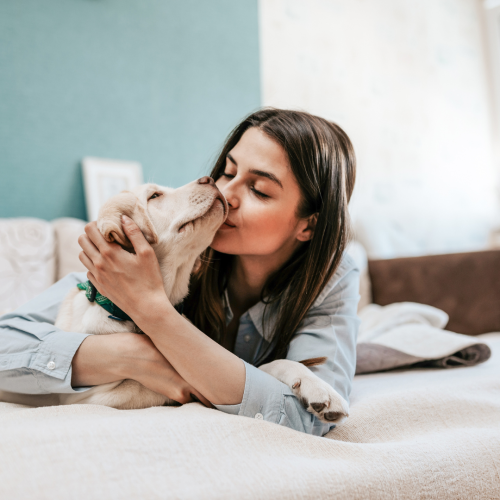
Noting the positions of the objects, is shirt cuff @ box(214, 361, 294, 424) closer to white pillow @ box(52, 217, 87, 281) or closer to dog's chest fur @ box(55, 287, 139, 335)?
dog's chest fur @ box(55, 287, 139, 335)

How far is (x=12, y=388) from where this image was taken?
1.01 meters

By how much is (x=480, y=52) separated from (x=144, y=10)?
156 inches

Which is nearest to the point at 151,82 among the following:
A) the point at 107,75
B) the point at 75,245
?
the point at 107,75

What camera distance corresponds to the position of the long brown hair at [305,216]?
1.18 meters

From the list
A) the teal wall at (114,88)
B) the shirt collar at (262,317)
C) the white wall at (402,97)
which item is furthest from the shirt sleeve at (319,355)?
the white wall at (402,97)

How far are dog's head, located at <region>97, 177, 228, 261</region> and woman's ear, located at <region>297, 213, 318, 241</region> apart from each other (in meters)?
0.31

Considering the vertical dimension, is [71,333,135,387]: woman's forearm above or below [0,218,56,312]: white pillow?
below

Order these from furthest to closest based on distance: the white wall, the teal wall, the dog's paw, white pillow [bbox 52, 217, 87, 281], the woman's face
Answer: the white wall < the teal wall < white pillow [bbox 52, 217, 87, 281] < the woman's face < the dog's paw

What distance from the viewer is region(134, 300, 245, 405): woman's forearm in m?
0.91

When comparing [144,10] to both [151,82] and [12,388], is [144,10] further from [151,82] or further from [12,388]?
[12,388]

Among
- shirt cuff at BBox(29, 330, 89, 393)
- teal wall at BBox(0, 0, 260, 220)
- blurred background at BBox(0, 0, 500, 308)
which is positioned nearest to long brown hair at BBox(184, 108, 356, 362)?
shirt cuff at BBox(29, 330, 89, 393)

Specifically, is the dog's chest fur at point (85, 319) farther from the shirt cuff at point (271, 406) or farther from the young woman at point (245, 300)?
the shirt cuff at point (271, 406)

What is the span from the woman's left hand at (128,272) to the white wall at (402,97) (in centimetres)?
241

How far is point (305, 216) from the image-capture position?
127 cm
